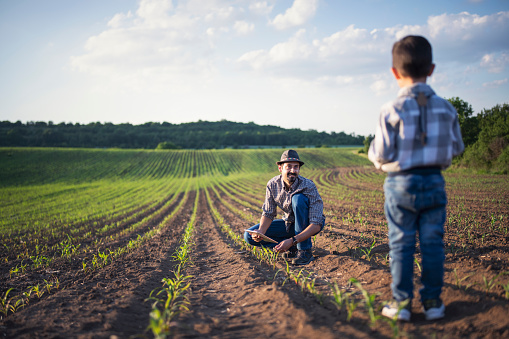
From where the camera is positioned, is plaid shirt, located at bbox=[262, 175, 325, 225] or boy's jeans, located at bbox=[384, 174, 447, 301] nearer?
boy's jeans, located at bbox=[384, 174, 447, 301]

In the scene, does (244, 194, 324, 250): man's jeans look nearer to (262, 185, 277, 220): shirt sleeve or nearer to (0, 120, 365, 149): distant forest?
(262, 185, 277, 220): shirt sleeve

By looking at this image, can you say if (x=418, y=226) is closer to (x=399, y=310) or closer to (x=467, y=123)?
(x=399, y=310)

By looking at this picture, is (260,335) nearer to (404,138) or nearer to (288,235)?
(404,138)

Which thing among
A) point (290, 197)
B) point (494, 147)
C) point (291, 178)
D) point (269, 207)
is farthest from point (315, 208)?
point (494, 147)

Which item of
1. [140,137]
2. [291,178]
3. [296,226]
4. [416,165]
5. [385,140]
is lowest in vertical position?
[296,226]

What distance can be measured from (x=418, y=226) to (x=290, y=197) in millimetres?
2449

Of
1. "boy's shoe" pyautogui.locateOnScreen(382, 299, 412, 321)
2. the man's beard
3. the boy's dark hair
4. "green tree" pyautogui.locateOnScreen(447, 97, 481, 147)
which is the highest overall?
"green tree" pyautogui.locateOnScreen(447, 97, 481, 147)

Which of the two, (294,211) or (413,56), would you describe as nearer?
(413,56)

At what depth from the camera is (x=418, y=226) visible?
2.42 meters

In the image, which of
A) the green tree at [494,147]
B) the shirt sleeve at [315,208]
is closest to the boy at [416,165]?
the shirt sleeve at [315,208]

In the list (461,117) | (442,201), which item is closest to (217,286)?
(442,201)

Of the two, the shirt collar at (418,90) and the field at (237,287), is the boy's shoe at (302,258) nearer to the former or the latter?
the field at (237,287)

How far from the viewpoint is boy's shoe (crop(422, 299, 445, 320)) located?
2297mm

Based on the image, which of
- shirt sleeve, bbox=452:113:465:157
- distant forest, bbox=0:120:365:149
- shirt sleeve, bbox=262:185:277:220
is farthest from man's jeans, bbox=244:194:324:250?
distant forest, bbox=0:120:365:149
